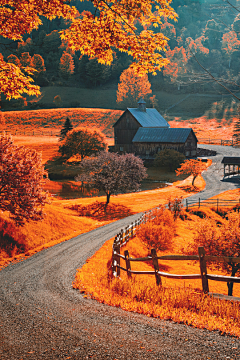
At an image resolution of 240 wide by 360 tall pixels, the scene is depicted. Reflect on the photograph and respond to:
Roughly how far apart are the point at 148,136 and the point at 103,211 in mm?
37852

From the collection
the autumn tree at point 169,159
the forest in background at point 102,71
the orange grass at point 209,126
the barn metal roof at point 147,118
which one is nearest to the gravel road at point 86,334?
the autumn tree at point 169,159

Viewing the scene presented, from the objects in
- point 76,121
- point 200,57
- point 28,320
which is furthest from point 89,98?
point 28,320

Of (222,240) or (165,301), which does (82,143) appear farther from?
(165,301)

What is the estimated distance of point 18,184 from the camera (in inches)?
756

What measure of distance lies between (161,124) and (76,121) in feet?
136

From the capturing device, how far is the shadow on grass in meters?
33.7

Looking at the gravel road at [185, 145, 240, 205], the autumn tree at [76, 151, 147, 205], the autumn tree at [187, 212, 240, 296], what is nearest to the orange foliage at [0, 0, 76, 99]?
the autumn tree at [187, 212, 240, 296]

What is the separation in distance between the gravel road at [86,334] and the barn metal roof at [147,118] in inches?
2623

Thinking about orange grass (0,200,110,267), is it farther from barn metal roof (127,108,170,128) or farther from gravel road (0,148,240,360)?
barn metal roof (127,108,170,128)

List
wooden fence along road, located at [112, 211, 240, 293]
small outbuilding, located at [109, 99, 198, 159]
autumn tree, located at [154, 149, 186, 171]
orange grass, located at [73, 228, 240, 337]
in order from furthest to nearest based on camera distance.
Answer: small outbuilding, located at [109, 99, 198, 159] < autumn tree, located at [154, 149, 186, 171] < wooden fence along road, located at [112, 211, 240, 293] < orange grass, located at [73, 228, 240, 337]

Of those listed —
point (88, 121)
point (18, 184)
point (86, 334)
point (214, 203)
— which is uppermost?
point (88, 121)

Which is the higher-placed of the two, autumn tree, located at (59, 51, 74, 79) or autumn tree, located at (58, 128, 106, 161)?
autumn tree, located at (59, 51, 74, 79)

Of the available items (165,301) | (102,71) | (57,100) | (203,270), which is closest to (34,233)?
(165,301)

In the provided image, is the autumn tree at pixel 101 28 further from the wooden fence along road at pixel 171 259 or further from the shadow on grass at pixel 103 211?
the shadow on grass at pixel 103 211
